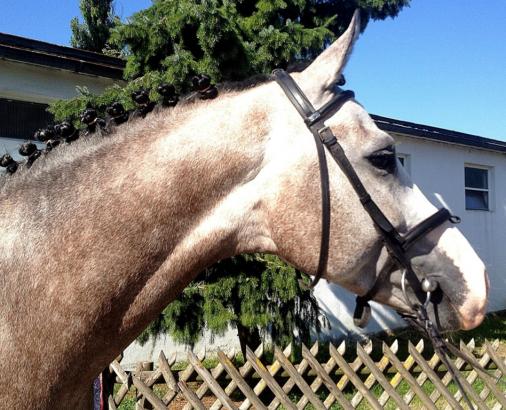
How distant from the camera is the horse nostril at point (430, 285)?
1.75 meters

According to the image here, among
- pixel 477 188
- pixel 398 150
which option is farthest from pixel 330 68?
pixel 477 188

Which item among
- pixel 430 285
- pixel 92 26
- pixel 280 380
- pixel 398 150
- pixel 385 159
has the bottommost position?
pixel 280 380

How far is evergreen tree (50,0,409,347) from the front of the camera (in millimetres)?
4961

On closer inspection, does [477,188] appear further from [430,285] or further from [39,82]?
[430,285]

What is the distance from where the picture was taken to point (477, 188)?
42.9ft

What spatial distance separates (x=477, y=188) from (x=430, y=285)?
12515mm

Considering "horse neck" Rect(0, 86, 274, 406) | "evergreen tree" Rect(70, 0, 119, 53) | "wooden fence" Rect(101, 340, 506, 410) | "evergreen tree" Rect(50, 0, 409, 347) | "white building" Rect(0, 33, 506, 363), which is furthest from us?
"evergreen tree" Rect(70, 0, 119, 53)

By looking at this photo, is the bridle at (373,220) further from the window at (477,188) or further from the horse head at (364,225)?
the window at (477,188)

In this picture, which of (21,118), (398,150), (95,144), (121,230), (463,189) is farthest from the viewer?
(463,189)

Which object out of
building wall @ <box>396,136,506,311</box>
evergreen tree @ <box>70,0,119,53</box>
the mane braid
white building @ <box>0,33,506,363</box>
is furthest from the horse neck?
evergreen tree @ <box>70,0,119,53</box>

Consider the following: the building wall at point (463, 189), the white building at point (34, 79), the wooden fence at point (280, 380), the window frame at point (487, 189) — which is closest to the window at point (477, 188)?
the window frame at point (487, 189)

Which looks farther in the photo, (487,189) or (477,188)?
(487,189)

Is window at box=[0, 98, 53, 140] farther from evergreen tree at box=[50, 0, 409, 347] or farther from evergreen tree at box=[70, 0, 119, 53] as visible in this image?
evergreen tree at box=[70, 0, 119, 53]

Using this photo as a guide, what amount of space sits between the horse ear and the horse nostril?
741 mm
